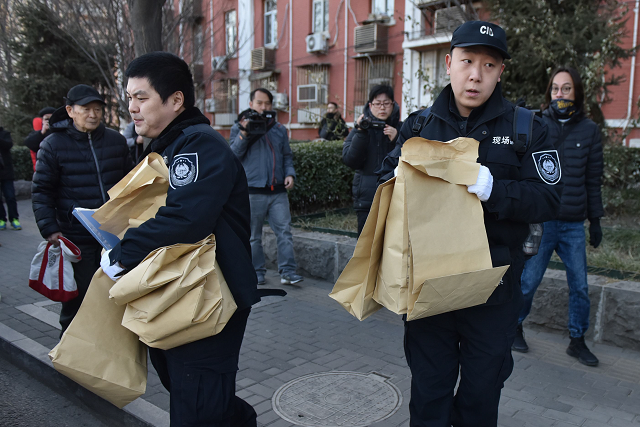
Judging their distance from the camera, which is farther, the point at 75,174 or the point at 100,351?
the point at 75,174

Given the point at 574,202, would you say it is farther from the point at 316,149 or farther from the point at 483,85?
the point at 316,149

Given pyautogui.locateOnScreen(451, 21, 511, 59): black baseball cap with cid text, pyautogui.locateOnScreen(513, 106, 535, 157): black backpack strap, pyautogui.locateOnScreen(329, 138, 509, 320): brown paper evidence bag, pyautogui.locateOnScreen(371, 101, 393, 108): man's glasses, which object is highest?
pyautogui.locateOnScreen(451, 21, 511, 59): black baseball cap with cid text

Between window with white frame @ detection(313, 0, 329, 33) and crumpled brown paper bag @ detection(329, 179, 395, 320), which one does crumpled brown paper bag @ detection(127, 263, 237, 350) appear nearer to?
crumpled brown paper bag @ detection(329, 179, 395, 320)

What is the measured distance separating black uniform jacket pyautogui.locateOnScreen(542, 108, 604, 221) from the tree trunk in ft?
13.7

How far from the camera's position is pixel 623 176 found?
7.59 m

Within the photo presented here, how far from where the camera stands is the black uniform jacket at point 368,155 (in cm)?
504

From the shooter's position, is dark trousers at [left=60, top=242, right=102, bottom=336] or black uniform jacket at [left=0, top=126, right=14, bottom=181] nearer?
dark trousers at [left=60, top=242, right=102, bottom=336]

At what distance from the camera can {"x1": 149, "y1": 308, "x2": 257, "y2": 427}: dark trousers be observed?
2229 mm

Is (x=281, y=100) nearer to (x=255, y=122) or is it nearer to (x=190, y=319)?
(x=255, y=122)

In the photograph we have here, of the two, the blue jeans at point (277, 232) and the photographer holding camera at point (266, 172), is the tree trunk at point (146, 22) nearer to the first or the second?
the photographer holding camera at point (266, 172)

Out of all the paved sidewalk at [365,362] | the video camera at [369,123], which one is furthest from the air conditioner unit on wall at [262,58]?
the video camera at [369,123]

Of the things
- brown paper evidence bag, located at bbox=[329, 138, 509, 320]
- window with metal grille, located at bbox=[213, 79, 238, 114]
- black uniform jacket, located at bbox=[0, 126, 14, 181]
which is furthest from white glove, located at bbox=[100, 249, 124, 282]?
window with metal grille, located at bbox=[213, 79, 238, 114]

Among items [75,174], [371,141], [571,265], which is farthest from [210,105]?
[571,265]

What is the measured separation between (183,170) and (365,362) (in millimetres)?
A: 2529
